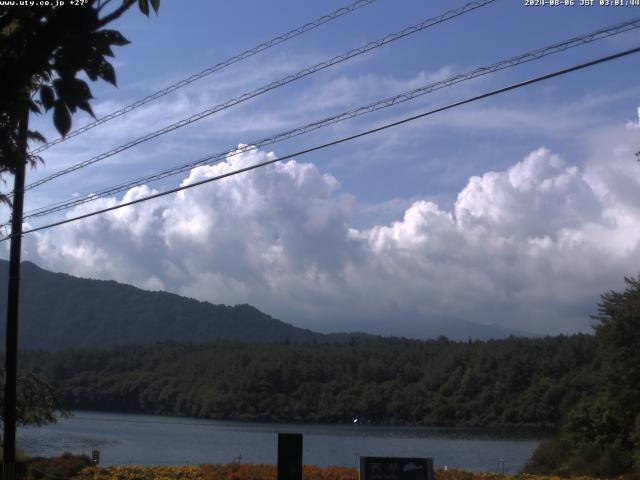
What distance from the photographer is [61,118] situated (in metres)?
Answer: 5.91

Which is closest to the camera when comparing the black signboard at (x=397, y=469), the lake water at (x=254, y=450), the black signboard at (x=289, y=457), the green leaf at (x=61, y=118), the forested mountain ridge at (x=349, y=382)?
the green leaf at (x=61, y=118)

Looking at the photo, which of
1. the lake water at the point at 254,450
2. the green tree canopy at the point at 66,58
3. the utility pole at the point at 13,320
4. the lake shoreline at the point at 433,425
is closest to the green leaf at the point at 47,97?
the green tree canopy at the point at 66,58

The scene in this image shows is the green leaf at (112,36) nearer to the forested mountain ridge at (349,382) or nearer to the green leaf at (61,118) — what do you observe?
the green leaf at (61,118)

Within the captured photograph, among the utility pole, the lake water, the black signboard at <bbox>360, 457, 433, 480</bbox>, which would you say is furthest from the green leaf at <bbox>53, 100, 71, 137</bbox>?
the lake water

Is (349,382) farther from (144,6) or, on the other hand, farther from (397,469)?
(144,6)

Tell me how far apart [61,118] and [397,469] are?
335 inches

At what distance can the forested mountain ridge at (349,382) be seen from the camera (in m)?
68.1

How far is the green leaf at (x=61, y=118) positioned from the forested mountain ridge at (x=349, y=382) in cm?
5551

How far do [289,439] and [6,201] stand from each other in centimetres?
507

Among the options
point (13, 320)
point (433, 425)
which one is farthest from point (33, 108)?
point (433, 425)

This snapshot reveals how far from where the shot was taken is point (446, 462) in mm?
30797

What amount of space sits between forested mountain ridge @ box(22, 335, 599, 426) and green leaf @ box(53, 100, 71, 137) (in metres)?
55.5

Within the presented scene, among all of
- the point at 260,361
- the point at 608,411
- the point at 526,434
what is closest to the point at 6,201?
the point at 608,411

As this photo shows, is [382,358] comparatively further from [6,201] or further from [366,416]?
[6,201]
